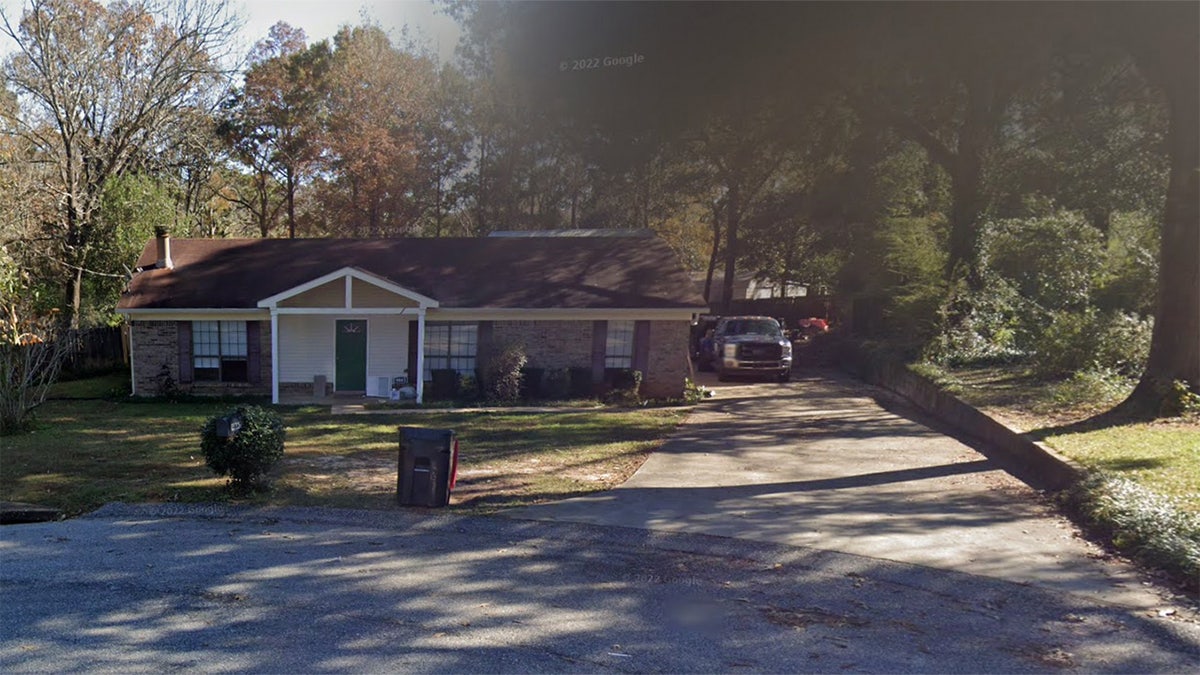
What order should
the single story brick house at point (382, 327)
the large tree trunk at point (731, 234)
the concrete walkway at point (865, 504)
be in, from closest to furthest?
the concrete walkway at point (865, 504) < the single story brick house at point (382, 327) < the large tree trunk at point (731, 234)

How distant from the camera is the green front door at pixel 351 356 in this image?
21.3m

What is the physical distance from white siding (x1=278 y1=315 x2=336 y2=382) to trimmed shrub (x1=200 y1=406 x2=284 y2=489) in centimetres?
1159

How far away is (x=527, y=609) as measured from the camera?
6117 mm

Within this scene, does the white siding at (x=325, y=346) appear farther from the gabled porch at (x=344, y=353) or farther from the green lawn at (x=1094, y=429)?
the green lawn at (x=1094, y=429)

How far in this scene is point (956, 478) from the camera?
35.3ft

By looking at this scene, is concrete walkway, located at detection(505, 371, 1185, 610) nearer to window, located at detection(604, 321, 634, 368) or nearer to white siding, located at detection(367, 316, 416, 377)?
window, located at detection(604, 321, 634, 368)

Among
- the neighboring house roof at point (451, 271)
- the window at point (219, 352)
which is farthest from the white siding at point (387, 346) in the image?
the window at point (219, 352)

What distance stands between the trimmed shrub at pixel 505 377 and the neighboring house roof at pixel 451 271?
1.29 metres

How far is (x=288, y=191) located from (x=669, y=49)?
32099 millimetres

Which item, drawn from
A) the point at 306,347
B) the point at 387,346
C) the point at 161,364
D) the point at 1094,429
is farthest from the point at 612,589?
the point at 161,364

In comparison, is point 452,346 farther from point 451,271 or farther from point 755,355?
point 755,355

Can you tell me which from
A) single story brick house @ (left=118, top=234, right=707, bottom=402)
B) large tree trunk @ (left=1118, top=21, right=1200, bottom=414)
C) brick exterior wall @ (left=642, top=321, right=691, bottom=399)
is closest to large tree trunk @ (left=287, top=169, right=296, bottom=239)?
single story brick house @ (left=118, top=234, right=707, bottom=402)

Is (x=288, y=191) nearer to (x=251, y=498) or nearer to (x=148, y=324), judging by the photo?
(x=148, y=324)

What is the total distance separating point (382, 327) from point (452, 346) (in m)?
1.78
